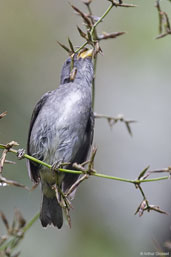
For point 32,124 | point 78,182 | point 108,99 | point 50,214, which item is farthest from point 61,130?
point 108,99

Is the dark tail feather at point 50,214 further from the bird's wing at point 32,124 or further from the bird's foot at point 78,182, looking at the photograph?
the bird's foot at point 78,182

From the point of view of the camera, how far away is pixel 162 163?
6.77 metres

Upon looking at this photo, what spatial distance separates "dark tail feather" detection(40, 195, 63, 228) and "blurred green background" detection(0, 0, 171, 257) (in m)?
1.05

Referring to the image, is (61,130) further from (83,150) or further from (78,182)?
(78,182)

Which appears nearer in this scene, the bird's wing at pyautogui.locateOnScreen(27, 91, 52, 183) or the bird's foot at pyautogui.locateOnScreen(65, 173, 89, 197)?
the bird's foot at pyautogui.locateOnScreen(65, 173, 89, 197)

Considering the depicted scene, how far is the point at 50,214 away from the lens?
14.9 ft

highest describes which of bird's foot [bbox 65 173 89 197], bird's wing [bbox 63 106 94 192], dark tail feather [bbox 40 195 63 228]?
bird's foot [bbox 65 173 89 197]

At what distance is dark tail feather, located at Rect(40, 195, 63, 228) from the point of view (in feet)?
14.7

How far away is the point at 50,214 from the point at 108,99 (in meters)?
3.35

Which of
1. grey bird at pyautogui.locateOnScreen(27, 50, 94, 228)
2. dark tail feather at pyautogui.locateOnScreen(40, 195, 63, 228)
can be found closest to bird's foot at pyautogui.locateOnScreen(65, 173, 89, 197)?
grey bird at pyautogui.locateOnScreen(27, 50, 94, 228)

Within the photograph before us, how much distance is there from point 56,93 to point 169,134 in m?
3.02

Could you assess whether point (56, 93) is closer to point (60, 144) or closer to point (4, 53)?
point (60, 144)

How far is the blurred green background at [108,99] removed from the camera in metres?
5.99

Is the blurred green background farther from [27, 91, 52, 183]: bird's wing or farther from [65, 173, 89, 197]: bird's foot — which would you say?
[65, 173, 89, 197]: bird's foot
